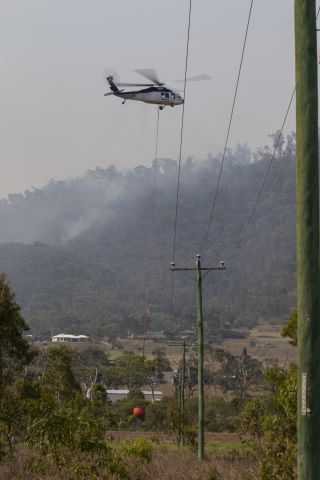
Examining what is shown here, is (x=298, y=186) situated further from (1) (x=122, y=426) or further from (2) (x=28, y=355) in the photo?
(1) (x=122, y=426)

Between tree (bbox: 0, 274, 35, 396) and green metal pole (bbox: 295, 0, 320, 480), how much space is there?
814 inches

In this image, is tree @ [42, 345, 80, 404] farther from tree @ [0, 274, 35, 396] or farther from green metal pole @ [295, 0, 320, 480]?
green metal pole @ [295, 0, 320, 480]

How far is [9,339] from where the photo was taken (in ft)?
87.7

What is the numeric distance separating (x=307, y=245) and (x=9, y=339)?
21.5 metres

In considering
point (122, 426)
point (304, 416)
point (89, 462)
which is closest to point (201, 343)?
point (89, 462)

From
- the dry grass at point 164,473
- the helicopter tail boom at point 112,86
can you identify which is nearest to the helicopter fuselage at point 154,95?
the helicopter tail boom at point 112,86

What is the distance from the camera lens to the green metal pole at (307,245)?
643 centimetres

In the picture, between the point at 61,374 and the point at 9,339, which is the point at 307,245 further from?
the point at 61,374

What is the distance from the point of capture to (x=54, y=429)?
18000 millimetres

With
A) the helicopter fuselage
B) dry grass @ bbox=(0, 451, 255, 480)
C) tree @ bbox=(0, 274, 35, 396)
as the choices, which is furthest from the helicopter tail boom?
dry grass @ bbox=(0, 451, 255, 480)

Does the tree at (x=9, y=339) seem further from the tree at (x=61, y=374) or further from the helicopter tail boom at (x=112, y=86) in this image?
the tree at (x=61, y=374)

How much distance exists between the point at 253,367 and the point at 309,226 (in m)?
133

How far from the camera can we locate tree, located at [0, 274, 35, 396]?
26484 mm

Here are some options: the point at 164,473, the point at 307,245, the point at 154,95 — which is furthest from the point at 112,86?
the point at 307,245
